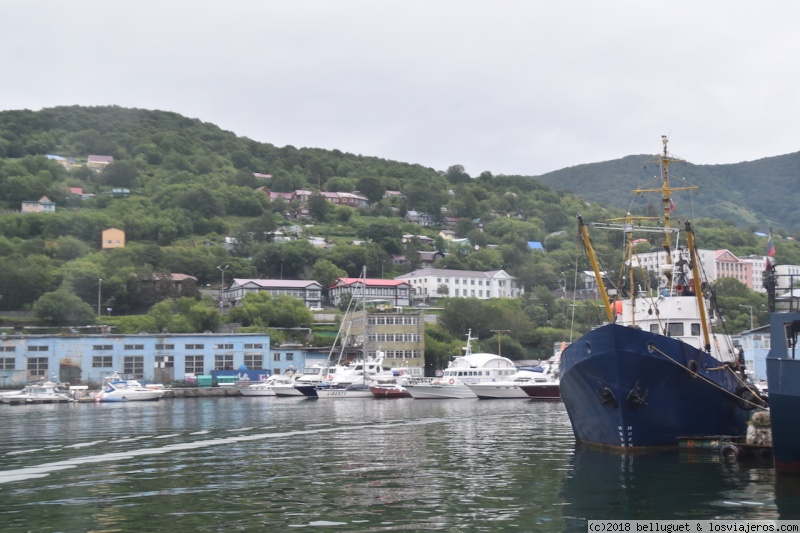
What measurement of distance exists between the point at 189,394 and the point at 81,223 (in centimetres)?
9630

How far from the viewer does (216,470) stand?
29.0 meters

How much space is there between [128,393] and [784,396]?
2927 inches

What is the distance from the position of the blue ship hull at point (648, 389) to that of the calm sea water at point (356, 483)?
110 centimetres

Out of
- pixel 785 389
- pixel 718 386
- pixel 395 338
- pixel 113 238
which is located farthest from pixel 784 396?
pixel 113 238

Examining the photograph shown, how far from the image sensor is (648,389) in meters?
30.7

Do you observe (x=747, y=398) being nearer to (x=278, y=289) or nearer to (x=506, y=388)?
(x=506, y=388)

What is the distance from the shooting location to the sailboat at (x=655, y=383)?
30.5 m

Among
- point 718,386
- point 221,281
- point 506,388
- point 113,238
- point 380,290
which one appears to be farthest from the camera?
point 113,238

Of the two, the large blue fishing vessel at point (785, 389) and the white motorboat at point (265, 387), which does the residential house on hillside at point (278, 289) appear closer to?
the white motorboat at point (265, 387)

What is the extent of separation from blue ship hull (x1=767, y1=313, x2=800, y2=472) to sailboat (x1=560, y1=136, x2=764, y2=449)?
532 centimetres

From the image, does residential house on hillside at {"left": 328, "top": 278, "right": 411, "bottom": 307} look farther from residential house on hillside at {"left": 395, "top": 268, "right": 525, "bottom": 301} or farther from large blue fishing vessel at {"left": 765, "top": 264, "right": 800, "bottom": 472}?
large blue fishing vessel at {"left": 765, "top": 264, "right": 800, "bottom": 472}

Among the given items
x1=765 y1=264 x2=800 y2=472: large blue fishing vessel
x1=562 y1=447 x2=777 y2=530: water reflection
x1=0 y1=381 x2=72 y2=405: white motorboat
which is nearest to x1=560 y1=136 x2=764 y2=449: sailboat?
x1=562 y1=447 x2=777 y2=530: water reflection

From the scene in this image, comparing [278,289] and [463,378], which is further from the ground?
[278,289]

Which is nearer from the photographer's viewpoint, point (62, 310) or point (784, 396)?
point (784, 396)
